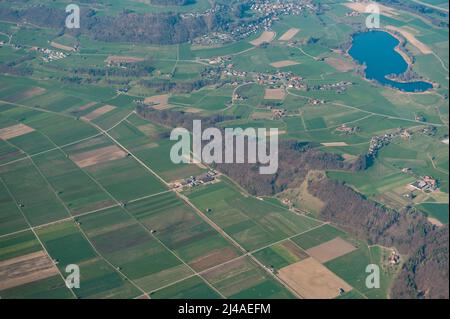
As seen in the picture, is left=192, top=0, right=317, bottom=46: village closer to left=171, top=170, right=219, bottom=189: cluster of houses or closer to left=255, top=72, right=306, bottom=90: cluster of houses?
left=255, top=72, right=306, bottom=90: cluster of houses

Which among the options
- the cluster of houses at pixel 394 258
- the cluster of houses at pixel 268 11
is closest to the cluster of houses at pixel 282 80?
the cluster of houses at pixel 268 11

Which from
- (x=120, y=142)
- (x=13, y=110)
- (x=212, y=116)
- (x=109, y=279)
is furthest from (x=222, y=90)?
(x=109, y=279)

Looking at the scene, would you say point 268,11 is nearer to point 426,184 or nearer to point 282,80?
point 282,80

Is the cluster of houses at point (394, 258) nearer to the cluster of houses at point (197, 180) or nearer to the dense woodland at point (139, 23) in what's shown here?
the cluster of houses at point (197, 180)

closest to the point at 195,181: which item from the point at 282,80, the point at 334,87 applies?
the point at 334,87

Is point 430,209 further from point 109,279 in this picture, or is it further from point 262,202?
point 109,279

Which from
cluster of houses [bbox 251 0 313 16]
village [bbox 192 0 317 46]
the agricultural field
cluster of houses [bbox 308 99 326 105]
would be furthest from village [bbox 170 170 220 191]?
cluster of houses [bbox 251 0 313 16]
